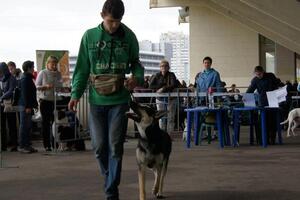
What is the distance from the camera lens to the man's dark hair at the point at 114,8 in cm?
625

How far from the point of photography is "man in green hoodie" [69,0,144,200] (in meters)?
6.40

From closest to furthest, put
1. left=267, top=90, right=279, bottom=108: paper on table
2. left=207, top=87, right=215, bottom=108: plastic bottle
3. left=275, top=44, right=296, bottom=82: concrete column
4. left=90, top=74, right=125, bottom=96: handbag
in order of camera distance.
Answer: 1. left=90, top=74, right=125, bottom=96: handbag
2. left=267, top=90, right=279, bottom=108: paper on table
3. left=207, top=87, right=215, bottom=108: plastic bottle
4. left=275, top=44, right=296, bottom=82: concrete column

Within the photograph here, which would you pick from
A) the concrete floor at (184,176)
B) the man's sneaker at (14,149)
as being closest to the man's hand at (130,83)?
the concrete floor at (184,176)

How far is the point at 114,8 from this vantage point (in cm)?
624

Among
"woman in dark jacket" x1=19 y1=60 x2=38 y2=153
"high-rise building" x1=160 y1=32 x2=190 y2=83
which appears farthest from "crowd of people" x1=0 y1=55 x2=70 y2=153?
"high-rise building" x1=160 y1=32 x2=190 y2=83

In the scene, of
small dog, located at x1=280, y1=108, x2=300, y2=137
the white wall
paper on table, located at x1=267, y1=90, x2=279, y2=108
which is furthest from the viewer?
the white wall

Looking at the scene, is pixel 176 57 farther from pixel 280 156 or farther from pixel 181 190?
pixel 181 190

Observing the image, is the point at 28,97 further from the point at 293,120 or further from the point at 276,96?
the point at 293,120

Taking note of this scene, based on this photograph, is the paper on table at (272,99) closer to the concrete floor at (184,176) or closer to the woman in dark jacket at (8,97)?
the concrete floor at (184,176)

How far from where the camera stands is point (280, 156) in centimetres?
1148

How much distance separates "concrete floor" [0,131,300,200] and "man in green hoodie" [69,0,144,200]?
1.16 m

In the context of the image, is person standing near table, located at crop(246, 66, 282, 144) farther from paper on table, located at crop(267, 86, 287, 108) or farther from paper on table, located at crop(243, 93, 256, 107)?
paper on table, located at crop(267, 86, 287, 108)

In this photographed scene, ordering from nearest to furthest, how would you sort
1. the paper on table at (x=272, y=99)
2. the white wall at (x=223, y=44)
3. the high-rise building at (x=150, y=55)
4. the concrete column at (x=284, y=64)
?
the paper on table at (x=272, y=99)
the concrete column at (x=284, y=64)
the white wall at (x=223, y=44)
the high-rise building at (x=150, y=55)

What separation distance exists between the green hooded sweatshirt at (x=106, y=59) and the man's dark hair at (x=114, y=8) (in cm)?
22
